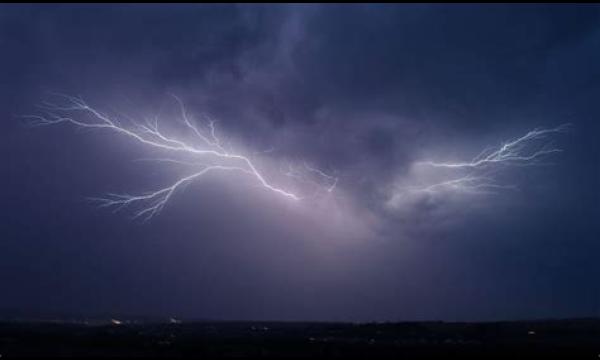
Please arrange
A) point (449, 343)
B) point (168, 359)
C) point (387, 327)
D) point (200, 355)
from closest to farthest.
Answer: point (168, 359)
point (200, 355)
point (449, 343)
point (387, 327)

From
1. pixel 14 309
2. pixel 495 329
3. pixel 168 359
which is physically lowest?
pixel 168 359

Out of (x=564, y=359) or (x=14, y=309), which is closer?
(x=564, y=359)

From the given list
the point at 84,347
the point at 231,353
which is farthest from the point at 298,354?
Result: the point at 84,347

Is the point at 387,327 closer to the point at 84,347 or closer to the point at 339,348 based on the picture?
the point at 339,348

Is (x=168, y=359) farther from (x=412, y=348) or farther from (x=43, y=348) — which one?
(x=412, y=348)

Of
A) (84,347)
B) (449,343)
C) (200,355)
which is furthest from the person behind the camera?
(449,343)

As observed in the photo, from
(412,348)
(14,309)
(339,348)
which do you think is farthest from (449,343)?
(14,309)

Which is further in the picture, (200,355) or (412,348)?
(412,348)

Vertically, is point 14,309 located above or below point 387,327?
above

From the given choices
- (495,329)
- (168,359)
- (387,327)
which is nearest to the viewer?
(168,359)
